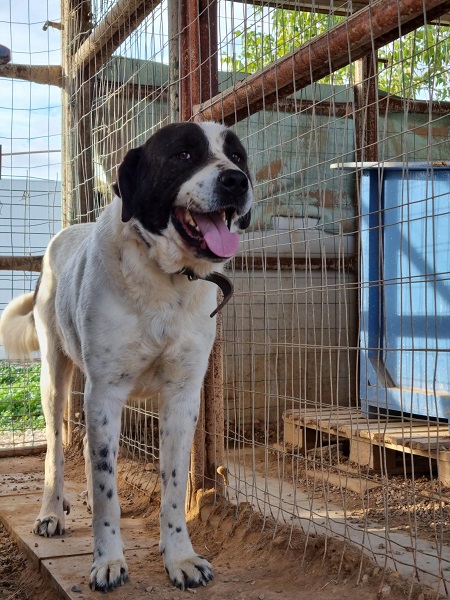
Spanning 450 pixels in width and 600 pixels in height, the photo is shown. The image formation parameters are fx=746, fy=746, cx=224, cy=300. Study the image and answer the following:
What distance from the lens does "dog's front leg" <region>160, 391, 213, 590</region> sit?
2.86 metres

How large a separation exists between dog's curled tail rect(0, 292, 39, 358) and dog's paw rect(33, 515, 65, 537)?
1139mm

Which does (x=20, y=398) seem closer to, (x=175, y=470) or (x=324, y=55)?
(x=175, y=470)

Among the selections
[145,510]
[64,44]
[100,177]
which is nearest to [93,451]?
[145,510]

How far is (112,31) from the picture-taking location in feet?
15.5

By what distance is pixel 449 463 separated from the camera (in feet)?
12.7

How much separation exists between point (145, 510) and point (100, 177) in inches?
98.6

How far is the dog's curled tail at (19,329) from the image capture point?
4258 millimetres

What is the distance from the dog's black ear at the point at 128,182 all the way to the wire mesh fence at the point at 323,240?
605 mm

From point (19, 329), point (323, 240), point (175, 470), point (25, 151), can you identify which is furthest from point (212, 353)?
point (25, 151)

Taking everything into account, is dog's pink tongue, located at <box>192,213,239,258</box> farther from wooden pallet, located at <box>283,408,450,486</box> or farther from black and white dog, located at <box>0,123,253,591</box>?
wooden pallet, located at <box>283,408,450,486</box>

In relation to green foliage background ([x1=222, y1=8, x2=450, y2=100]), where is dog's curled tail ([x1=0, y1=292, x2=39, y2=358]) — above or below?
below

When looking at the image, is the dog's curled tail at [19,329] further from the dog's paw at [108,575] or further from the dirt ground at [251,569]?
the dog's paw at [108,575]

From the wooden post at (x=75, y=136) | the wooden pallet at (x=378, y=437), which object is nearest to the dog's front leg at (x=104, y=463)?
the wooden pallet at (x=378, y=437)

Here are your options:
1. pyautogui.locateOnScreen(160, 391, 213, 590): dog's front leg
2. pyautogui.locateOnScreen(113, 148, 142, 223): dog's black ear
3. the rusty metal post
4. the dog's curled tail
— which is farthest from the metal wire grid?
pyautogui.locateOnScreen(113, 148, 142, 223): dog's black ear
